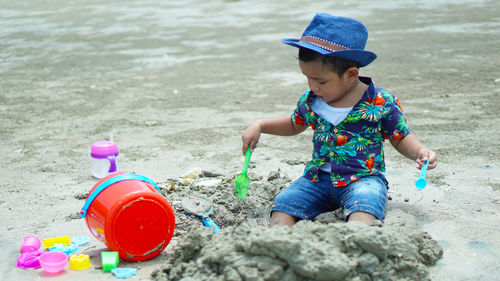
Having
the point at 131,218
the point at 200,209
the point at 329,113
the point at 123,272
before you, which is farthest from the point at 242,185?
the point at 123,272

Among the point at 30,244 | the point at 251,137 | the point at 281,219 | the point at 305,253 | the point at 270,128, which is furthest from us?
the point at 270,128

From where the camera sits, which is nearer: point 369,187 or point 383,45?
point 369,187

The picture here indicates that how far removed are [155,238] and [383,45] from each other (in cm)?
563

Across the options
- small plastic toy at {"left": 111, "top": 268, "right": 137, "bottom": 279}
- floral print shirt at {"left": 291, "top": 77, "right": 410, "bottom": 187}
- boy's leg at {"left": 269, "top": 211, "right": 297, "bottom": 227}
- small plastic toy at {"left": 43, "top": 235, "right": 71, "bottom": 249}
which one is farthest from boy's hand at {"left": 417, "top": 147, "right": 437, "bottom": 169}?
small plastic toy at {"left": 43, "top": 235, "right": 71, "bottom": 249}

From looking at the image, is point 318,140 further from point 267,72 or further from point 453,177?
point 267,72

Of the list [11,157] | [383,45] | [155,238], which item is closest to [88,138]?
[11,157]

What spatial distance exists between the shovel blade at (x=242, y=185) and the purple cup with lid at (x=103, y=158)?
1061 millimetres

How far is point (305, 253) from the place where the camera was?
1898 millimetres

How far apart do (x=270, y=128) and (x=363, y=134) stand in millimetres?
495

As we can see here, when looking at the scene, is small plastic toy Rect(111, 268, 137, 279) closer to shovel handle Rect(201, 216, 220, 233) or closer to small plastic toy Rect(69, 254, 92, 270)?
small plastic toy Rect(69, 254, 92, 270)

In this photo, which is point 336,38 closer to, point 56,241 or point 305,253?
point 305,253

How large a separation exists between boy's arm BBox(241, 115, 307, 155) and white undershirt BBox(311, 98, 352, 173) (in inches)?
8.0

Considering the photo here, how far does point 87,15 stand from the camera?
11.5 metres

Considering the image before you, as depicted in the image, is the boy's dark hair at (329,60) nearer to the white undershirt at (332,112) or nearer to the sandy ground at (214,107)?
the white undershirt at (332,112)
